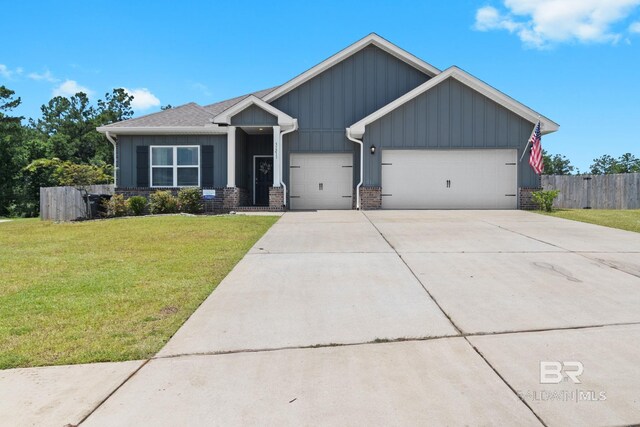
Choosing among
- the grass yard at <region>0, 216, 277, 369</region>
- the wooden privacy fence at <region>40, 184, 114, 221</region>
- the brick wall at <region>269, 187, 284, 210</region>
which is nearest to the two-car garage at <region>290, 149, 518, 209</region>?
the brick wall at <region>269, 187, 284, 210</region>

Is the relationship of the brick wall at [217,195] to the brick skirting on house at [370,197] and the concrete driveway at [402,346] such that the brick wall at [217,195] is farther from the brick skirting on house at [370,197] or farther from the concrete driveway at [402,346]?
the concrete driveway at [402,346]

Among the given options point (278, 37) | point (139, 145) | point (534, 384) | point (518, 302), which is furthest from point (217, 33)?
point (534, 384)

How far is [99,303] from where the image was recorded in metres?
4.32

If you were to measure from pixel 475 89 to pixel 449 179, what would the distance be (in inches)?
129

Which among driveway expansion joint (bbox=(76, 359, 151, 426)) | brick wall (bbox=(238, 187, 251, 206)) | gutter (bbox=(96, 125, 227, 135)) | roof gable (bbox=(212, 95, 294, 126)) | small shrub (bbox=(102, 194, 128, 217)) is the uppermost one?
roof gable (bbox=(212, 95, 294, 126))

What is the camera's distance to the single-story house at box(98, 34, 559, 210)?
1492cm

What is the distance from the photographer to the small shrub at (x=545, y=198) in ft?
46.4

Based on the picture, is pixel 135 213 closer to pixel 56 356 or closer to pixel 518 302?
pixel 56 356

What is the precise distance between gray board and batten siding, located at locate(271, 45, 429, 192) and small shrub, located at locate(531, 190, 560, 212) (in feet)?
20.4

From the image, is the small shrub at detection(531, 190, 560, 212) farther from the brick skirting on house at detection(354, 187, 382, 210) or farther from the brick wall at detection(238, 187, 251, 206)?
the brick wall at detection(238, 187, 251, 206)

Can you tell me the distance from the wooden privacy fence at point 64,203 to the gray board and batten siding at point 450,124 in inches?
421

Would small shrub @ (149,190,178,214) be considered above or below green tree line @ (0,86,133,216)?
below

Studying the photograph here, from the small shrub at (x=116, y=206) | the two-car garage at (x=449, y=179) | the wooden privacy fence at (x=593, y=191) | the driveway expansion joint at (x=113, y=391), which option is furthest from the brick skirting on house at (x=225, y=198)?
the driveway expansion joint at (x=113, y=391)

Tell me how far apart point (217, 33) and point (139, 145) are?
553 cm
